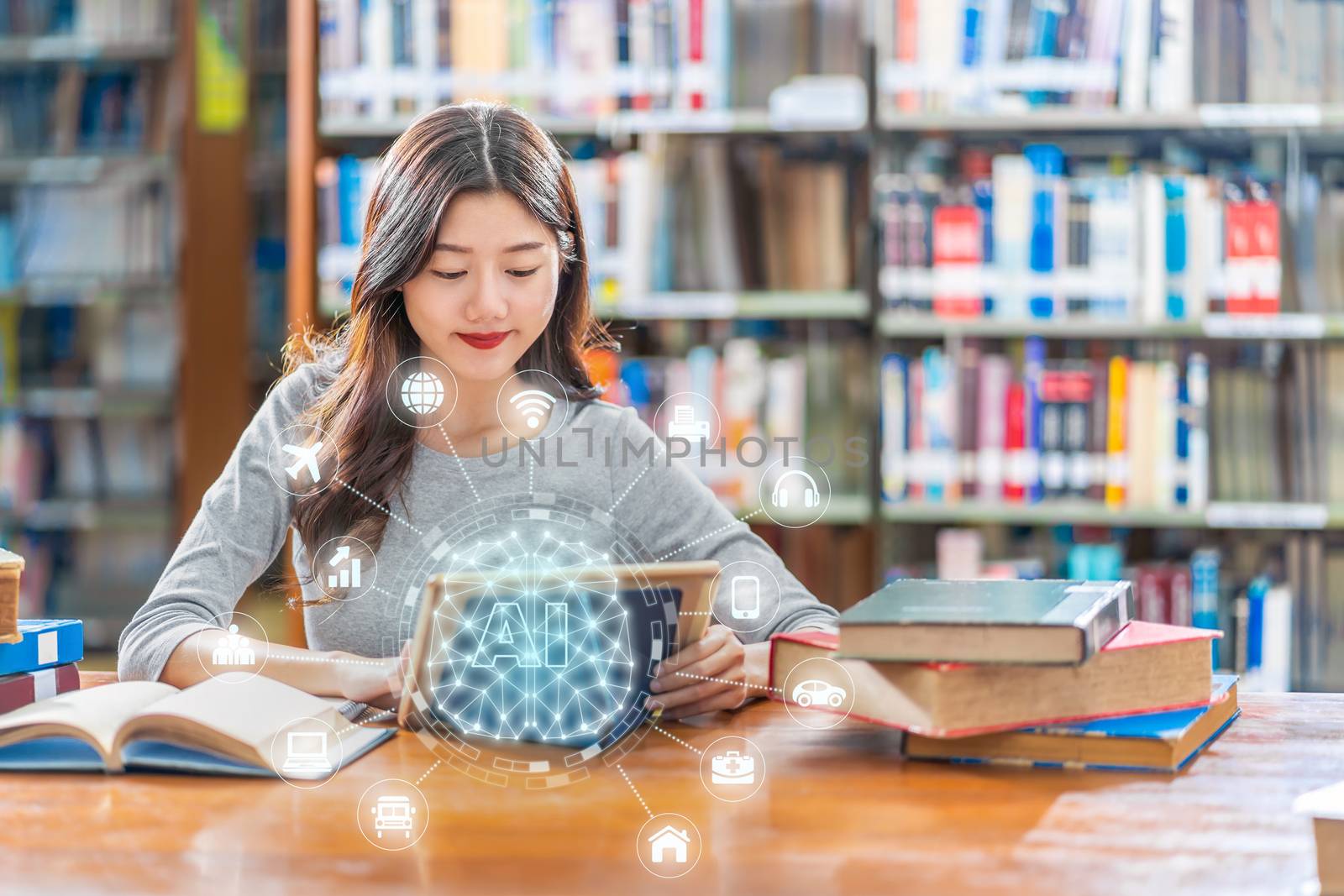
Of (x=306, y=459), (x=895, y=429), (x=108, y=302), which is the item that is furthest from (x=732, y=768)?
(x=108, y=302)

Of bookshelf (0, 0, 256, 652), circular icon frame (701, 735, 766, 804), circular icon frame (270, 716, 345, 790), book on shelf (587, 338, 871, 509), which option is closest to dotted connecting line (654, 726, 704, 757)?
circular icon frame (701, 735, 766, 804)

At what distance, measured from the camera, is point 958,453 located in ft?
7.61

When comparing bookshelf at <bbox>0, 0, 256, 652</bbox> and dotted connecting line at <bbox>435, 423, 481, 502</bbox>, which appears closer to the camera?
dotted connecting line at <bbox>435, 423, 481, 502</bbox>

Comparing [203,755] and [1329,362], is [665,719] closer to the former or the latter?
[203,755]

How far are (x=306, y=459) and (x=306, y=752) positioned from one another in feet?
1.29

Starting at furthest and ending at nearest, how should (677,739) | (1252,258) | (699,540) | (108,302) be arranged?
(108,302)
(1252,258)
(699,540)
(677,739)

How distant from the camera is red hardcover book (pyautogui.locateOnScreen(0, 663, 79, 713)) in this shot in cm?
92

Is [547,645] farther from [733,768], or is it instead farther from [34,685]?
[34,685]

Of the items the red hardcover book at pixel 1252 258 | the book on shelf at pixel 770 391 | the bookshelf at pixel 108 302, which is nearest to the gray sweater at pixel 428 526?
the book on shelf at pixel 770 391

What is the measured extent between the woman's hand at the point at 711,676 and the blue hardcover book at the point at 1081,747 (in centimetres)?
15

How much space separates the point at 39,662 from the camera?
3.16 feet

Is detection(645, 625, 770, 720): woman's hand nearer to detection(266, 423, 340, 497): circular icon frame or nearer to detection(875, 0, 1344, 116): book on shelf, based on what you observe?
detection(266, 423, 340, 497): circular icon frame

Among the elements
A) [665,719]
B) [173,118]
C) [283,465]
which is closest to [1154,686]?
[665,719]

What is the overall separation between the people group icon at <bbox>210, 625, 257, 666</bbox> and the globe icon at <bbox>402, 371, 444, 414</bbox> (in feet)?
0.77
